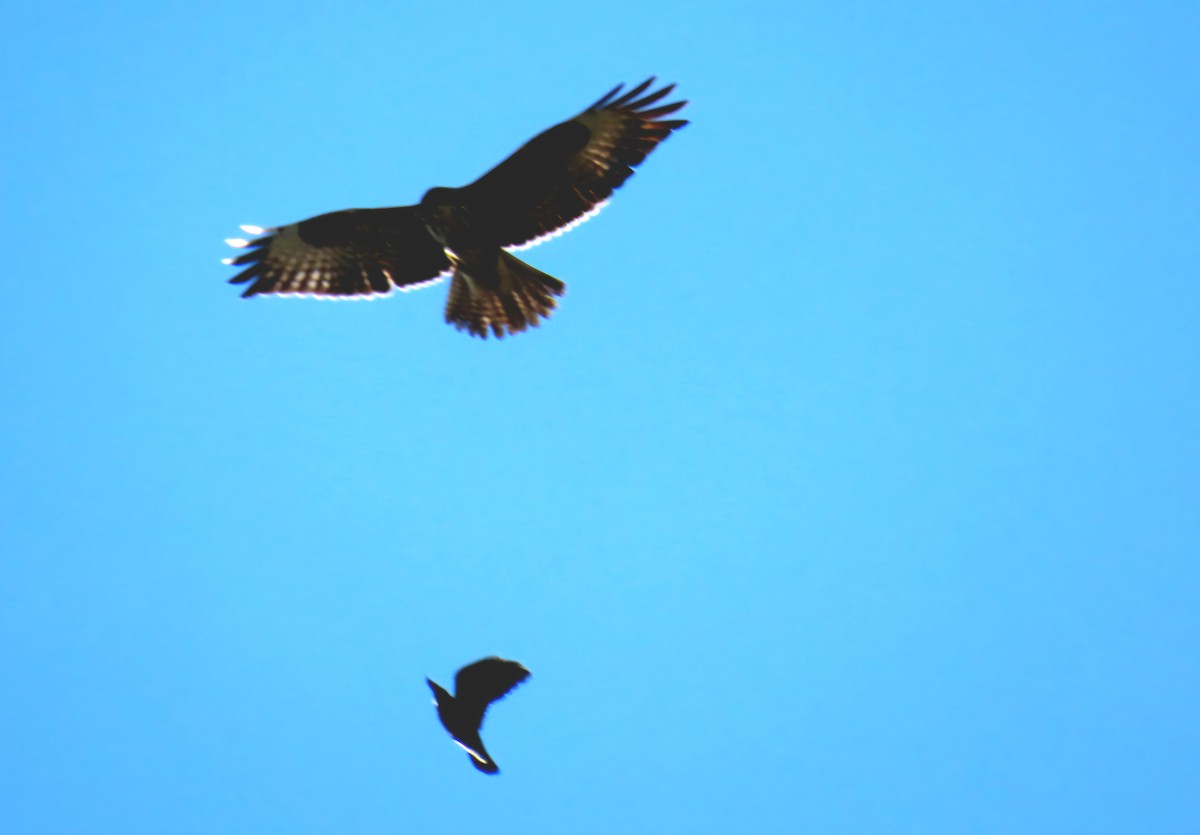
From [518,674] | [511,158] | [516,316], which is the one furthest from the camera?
[516,316]

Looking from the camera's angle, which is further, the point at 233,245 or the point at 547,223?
the point at 233,245

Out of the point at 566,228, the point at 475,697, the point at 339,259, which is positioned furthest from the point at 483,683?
the point at 339,259

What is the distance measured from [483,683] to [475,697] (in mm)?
69

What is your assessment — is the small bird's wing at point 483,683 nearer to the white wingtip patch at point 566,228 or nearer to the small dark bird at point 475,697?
the small dark bird at point 475,697

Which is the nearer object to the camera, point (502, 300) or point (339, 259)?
point (502, 300)

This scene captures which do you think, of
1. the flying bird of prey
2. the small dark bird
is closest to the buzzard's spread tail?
the flying bird of prey

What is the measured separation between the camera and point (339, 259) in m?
7.66

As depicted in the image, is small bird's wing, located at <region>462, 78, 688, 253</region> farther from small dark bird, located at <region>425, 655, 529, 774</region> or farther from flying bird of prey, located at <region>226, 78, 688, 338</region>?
small dark bird, located at <region>425, 655, 529, 774</region>

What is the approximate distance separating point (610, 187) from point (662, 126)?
512mm

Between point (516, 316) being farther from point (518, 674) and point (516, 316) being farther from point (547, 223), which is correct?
point (518, 674)

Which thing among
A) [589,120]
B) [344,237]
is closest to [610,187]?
[589,120]

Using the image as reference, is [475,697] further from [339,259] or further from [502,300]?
[339,259]

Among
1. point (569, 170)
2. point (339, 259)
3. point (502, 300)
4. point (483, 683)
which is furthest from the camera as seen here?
point (339, 259)

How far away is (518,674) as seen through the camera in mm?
3457
